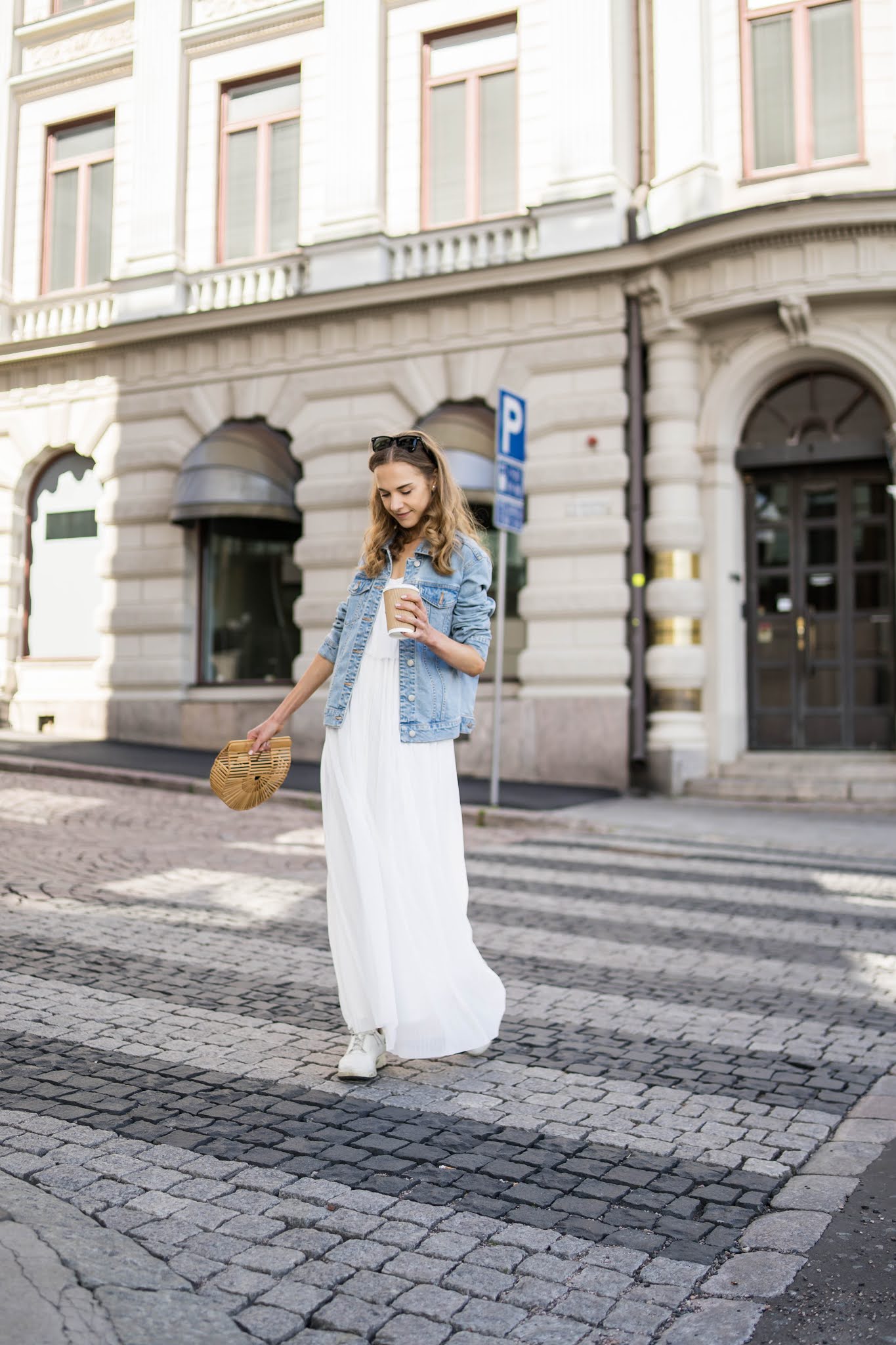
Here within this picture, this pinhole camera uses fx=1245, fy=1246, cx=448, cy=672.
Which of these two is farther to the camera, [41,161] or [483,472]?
[41,161]

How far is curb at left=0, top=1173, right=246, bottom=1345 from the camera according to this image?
2154 mm

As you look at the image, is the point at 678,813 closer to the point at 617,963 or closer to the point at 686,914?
the point at 686,914

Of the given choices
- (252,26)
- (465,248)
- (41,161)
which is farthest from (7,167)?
(465,248)

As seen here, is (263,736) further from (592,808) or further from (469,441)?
(469,441)

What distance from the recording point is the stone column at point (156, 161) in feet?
55.9

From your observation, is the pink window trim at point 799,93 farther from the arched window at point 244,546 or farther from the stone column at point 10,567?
the stone column at point 10,567

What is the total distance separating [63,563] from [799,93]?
444 inches

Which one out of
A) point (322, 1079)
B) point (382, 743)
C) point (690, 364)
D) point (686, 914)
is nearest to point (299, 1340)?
point (322, 1079)

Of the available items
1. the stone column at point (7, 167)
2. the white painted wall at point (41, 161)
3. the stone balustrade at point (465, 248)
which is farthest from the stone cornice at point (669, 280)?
the stone column at point (7, 167)

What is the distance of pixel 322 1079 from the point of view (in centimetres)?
370

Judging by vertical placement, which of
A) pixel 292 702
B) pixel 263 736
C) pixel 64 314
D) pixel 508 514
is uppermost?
pixel 64 314

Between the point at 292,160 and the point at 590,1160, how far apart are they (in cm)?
1605

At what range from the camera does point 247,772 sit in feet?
12.9

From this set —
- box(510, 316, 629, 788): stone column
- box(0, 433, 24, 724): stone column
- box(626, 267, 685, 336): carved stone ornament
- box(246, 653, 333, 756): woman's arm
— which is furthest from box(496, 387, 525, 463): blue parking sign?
box(0, 433, 24, 724): stone column
